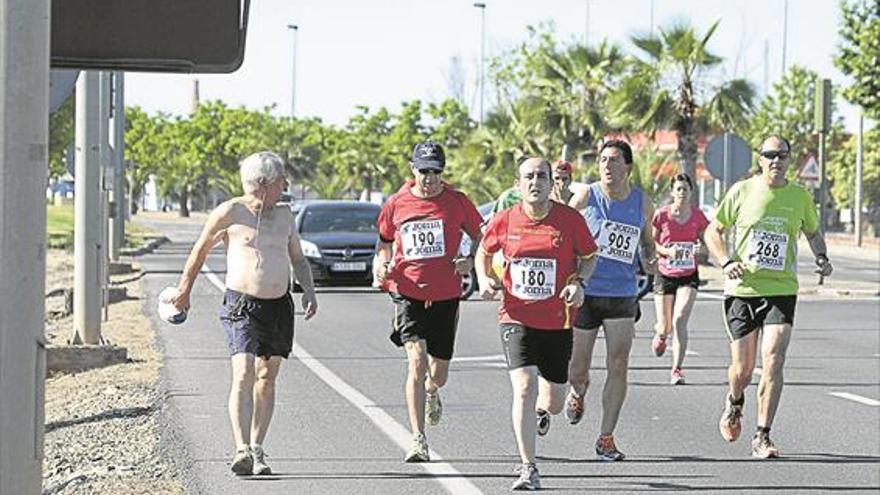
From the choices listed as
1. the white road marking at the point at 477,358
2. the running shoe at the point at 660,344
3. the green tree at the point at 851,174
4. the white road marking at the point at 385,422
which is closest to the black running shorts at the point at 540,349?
the white road marking at the point at 385,422

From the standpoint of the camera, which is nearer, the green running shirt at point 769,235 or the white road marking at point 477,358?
the green running shirt at point 769,235

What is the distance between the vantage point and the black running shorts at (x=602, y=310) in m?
11.4

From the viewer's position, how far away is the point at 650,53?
4131 centimetres

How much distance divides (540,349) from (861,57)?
18.1m

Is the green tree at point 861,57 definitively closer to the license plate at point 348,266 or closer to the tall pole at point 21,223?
the license plate at point 348,266

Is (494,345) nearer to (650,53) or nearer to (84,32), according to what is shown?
(84,32)

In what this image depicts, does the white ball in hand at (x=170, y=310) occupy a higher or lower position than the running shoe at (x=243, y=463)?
higher

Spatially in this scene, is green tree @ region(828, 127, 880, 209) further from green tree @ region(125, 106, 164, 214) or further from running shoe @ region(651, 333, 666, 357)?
running shoe @ region(651, 333, 666, 357)

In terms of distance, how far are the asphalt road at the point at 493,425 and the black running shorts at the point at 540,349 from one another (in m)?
0.62

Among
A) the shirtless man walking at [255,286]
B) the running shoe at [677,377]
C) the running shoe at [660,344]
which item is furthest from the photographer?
the running shoe at [660,344]

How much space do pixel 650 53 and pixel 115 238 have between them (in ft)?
41.7

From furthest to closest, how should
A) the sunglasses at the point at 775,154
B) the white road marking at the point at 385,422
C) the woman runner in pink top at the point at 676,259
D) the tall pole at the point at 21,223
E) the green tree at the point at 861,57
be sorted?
1. the green tree at the point at 861,57
2. the woman runner in pink top at the point at 676,259
3. the sunglasses at the point at 775,154
4. the white road marking at the point at 385,422
5. the tall pole at the point at 21,223

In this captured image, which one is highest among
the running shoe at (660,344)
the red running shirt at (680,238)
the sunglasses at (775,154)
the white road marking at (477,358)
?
the sunglasses at (775,154)

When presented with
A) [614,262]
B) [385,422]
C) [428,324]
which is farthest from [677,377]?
[428,324]
